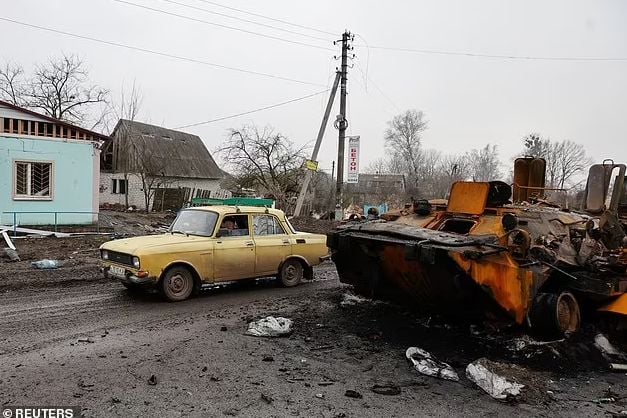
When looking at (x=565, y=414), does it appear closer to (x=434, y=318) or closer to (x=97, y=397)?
(x=434, y=318)

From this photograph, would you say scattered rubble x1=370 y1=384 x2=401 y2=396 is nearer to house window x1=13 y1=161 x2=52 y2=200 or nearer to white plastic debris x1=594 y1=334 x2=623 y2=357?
white plastic debris x1=594 y1=334 x2=623 y2=357

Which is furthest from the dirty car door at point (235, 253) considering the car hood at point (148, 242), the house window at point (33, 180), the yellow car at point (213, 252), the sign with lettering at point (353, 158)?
the sign with lettering at point (353, 158)

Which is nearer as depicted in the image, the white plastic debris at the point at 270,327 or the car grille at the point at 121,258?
the white plastic debris at the point at 270,327

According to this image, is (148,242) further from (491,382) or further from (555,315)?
(555,315)

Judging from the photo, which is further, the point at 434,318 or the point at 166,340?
the point at 434,318

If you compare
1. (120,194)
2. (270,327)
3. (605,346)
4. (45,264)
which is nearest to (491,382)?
(605,346)

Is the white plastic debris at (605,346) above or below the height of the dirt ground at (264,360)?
above

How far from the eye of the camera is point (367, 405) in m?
4.25

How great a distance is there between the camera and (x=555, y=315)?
214 inches

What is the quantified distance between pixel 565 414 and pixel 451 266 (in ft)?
6.14

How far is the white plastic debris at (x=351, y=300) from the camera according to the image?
26.1 ft

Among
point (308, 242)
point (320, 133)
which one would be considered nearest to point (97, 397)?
point (308, 242)

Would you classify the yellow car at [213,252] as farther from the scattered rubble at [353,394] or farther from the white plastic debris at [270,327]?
the scattered rubble at [353,394]

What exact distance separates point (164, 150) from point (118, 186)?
3970mm
